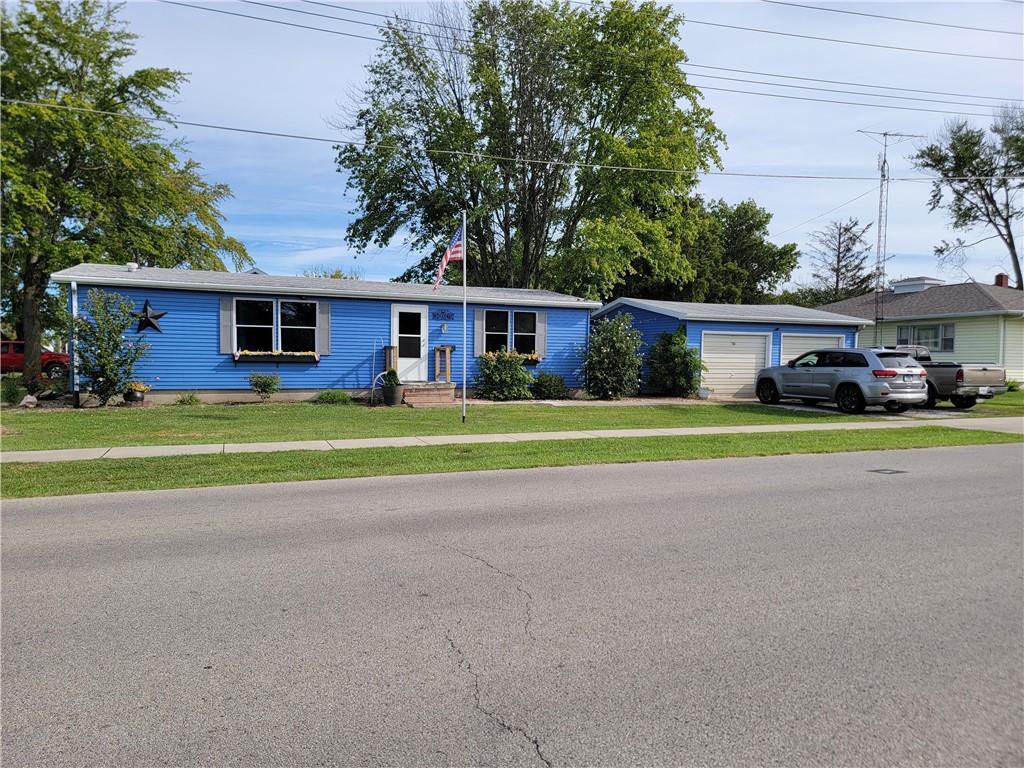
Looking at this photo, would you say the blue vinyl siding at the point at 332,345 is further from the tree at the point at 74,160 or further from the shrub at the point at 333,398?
the tree at the point at 74,160

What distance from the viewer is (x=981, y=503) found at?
7629 millimetres

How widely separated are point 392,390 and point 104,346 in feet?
23.3

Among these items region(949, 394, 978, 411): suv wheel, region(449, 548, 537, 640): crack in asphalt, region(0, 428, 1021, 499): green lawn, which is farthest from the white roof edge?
region(449, 548, 537, 640): crack in asphalt

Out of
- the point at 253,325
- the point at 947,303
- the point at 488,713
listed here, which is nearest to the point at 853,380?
the point at 253,325

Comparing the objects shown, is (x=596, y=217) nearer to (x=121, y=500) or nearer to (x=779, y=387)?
(x=779, y=387)

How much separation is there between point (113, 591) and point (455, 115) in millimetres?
30244

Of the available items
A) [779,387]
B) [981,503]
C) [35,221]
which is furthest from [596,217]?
[981,503]

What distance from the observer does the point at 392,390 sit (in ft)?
62.1

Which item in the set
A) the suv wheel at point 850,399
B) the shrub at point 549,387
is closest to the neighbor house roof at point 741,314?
the shrub at point 549,387

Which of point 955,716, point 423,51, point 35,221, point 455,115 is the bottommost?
point 955,716

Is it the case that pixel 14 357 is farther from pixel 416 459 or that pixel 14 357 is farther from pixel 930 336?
pixel 930 336

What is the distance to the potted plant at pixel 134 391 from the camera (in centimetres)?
1753

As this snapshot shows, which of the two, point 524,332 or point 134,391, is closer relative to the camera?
point 134,391

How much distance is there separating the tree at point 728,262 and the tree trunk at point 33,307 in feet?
93.4
